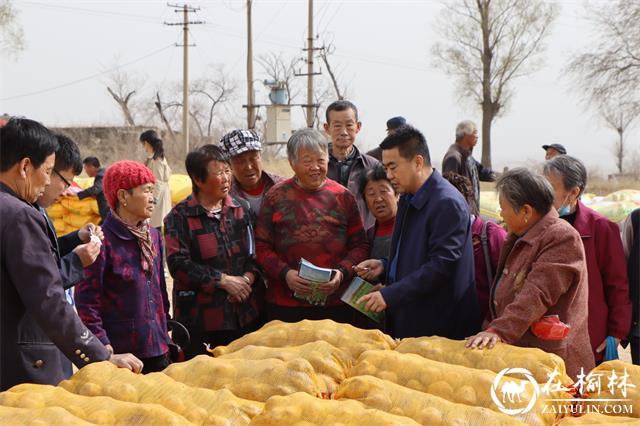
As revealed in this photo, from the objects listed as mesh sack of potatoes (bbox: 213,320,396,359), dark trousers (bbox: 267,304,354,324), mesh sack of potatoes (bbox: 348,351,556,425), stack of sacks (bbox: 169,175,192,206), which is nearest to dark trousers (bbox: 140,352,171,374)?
mesh sack of potatoes (bbox: 213,320,396,359)

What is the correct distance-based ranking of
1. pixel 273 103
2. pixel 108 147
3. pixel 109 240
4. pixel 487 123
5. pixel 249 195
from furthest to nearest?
pixel 108 147, pixel 487 123, pixel 273 103, pixel 249 195, pixel 109 240

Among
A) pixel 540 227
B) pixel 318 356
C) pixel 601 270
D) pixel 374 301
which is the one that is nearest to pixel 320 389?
pixel 318 356

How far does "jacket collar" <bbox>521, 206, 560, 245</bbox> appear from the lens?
10.5 ft

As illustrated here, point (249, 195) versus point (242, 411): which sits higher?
point (249, 195)

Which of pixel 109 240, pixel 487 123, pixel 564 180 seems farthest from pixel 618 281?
pixel 487 123

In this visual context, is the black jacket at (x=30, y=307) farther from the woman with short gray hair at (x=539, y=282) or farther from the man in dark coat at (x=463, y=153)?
the man in dark coat at (x=463, y=153)

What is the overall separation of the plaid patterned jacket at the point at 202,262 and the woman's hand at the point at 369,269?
648 millimetres

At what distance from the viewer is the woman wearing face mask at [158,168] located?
10302mm

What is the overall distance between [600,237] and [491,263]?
560 mm

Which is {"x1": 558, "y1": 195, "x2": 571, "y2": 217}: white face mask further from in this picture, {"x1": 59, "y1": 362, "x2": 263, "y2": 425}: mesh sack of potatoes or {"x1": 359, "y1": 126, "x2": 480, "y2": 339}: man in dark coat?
{"x1": 59, "y1": 362, "x2": 263, "y2": 425}: mesh sack of potatoes

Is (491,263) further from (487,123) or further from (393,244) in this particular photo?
(487,123)

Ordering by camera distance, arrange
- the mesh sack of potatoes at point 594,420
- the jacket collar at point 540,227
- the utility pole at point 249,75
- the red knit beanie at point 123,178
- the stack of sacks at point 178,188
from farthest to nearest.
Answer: the utility pole at point 249,75 → the stack of sacks at point 178,188 → the red knit beanie at point 123,178 → the jacket collar at point 540,227 → the mesh sack of potatoes at point 594,420

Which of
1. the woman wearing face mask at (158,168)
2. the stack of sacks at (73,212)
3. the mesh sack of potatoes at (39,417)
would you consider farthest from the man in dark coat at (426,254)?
the stack of sacks at (73,212)

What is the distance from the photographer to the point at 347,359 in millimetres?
2953
